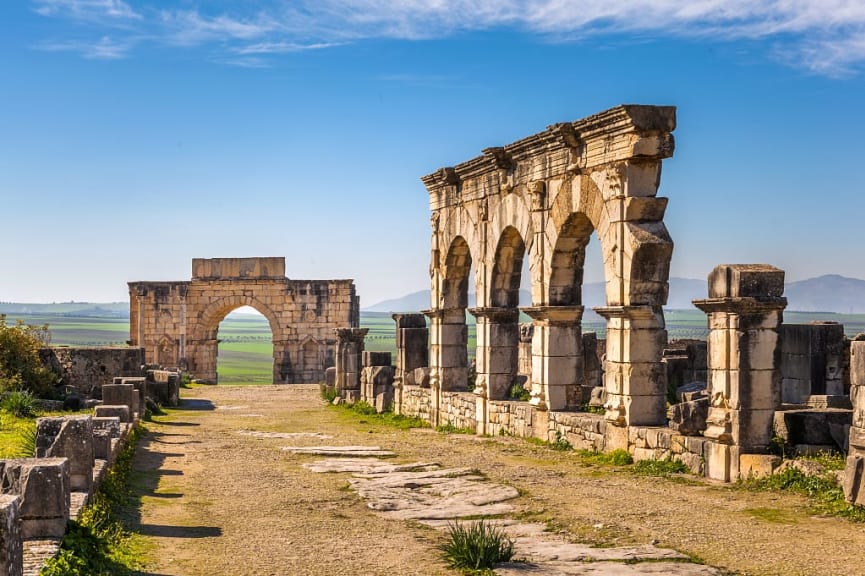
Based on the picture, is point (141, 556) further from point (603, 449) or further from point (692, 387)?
point (692, 387)

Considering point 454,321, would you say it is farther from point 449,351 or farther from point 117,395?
point 117,395

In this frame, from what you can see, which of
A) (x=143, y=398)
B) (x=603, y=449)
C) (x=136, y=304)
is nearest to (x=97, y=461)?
(x=603, y=449)

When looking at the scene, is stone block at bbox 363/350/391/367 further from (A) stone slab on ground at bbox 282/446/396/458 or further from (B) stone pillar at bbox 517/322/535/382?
(A) stone slab on ground at bbox 282/446/396/458

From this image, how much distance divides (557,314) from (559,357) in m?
0.63

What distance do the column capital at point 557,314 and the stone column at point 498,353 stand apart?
2.19 m

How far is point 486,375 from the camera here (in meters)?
19.0

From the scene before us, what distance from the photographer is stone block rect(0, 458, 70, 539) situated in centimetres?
791

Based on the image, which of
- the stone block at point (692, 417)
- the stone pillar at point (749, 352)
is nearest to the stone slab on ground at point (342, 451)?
the stone block at point (692, 417)

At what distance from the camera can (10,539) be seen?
607 centimetres

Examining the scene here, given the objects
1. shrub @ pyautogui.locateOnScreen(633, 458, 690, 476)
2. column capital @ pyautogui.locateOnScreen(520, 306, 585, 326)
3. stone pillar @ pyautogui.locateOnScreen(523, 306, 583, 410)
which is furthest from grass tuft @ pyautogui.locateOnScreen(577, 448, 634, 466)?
column capital @ pyautogui.locateOnScreen(520, 306, 585, 326)

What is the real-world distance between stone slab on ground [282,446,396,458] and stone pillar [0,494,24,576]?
942cm

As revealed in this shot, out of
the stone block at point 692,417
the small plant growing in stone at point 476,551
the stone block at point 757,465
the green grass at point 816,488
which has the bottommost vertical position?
the small plant growing in stone at point 476,551

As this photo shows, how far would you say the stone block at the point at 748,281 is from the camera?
11852 millimetres

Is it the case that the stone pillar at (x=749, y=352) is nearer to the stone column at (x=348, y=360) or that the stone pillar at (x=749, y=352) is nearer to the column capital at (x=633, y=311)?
the column capital at (x=633, y=311)
